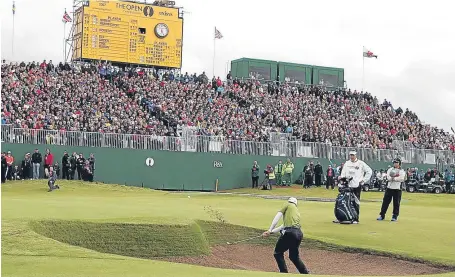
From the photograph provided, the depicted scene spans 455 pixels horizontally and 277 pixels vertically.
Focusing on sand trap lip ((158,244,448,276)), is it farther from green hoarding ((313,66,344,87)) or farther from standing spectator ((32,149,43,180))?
green hoarding ((313,66,344,87))

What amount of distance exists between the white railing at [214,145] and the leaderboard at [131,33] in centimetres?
1325

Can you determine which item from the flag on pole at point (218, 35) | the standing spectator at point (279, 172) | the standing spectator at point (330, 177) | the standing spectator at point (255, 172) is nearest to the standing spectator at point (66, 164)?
the standing spectator at point (255, 172)

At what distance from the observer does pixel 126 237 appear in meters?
17.0

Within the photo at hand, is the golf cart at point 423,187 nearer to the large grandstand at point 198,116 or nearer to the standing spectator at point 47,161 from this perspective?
the large grandstand at point 198,116

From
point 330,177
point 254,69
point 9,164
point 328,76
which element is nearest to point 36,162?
point 9,164

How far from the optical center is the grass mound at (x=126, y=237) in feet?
54.7

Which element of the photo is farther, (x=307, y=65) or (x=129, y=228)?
(x=307, y=65)

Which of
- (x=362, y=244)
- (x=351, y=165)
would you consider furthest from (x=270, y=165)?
(x=362, y=244)

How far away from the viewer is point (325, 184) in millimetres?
49500

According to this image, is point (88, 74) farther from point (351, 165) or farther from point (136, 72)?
point (351, 165)

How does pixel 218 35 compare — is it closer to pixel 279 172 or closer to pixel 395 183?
pixel 279 172

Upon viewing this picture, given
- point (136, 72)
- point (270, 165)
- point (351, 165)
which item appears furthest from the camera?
point (136, 72)

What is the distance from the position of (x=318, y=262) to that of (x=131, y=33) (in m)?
43.5

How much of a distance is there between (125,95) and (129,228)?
3378 centimetres
